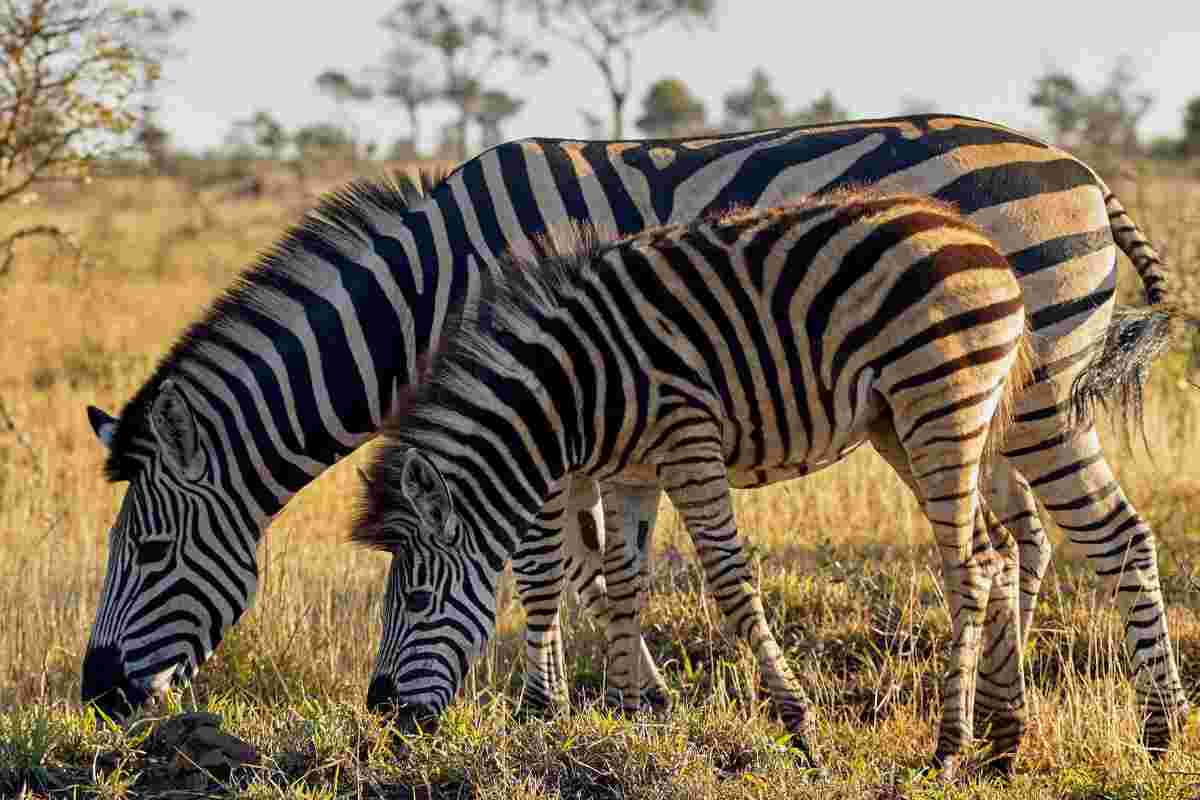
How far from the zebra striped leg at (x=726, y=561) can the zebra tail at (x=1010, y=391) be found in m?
1.08

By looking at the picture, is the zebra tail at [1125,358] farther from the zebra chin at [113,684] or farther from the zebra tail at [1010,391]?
the zebra chin at [113,684]

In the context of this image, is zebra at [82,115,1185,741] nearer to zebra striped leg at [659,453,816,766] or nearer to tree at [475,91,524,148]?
zebra striped leg at [659,453,816,766]

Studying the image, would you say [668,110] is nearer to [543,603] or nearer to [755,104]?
[755,104]

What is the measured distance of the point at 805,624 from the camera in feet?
20.9

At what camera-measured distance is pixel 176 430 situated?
197 inches

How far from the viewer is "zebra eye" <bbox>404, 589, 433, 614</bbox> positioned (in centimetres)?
437

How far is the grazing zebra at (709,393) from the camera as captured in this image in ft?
14.5

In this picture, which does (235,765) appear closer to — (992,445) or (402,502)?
(402,502)

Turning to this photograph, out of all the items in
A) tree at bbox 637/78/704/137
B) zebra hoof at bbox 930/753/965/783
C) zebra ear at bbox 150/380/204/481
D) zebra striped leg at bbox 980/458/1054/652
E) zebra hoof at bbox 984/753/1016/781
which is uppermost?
tree at bbox 637/78/704/137

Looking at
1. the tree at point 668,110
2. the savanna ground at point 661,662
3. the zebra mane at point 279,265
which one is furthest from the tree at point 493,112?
the zebra mane at point 279,265

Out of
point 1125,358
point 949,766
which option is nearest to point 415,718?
point 949,766

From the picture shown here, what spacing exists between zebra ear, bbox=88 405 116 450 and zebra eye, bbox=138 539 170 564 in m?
0.44

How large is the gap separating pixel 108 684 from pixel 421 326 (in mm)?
1816

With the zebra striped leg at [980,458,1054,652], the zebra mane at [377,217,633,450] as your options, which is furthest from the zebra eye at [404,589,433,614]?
the zebra striped leg at [980,458,1054,652]
